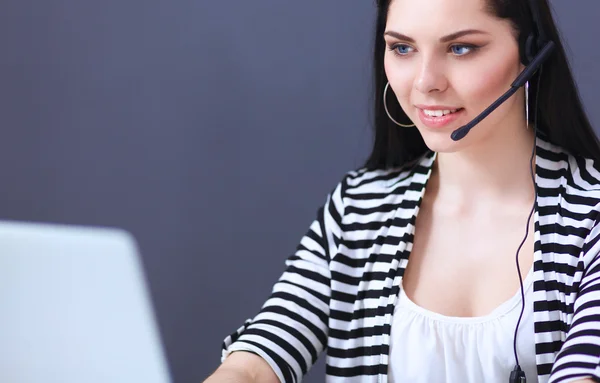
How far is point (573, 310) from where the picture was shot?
1.18 m

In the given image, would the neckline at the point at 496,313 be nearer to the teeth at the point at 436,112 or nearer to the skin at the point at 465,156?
the skin at the point at 465,156

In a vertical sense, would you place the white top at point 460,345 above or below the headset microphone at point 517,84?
below

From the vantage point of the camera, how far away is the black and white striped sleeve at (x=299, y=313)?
1284 mm

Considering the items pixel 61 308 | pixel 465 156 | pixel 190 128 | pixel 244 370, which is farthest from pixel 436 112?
pixel 61 308

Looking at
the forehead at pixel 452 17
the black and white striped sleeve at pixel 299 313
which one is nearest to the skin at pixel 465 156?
the forehead at pixel 452 17

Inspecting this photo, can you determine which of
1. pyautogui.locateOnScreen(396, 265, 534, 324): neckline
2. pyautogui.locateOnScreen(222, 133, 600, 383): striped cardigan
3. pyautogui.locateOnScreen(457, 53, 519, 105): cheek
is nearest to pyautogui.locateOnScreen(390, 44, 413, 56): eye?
pyautogui.locateOnScreen(457, 53, 519, 105): cheek

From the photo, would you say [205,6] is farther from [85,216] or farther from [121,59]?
[85,216]

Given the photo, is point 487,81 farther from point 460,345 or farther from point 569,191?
point 460,345

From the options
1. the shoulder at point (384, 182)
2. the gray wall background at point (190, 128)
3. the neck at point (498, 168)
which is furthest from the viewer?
the gray wall background at point (190, 128)

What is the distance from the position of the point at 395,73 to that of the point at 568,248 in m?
0.35

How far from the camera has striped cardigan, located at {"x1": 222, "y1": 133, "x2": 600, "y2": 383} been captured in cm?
118

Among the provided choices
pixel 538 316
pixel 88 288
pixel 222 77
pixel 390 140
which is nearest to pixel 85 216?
pixel 88 288

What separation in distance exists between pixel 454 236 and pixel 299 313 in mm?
269

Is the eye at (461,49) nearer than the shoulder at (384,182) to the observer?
Yes
